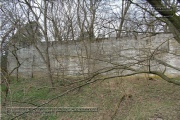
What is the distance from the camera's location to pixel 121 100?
638cm

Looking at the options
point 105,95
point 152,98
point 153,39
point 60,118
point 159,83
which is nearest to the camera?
point 60,118

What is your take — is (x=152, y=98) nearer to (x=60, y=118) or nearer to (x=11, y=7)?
(x=60, y=118)

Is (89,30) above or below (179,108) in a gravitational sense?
above

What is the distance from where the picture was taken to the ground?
5.43 m

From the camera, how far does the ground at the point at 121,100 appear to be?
5.43 m

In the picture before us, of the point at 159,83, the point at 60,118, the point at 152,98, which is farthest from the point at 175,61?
the point at 60,118

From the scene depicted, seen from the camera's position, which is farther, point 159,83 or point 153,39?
point 153,39

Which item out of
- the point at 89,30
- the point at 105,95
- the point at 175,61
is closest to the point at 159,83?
the point at 175,61

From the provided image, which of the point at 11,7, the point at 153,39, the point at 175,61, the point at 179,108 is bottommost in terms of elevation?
the point at 179,108

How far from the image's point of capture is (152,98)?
6258 millimetres

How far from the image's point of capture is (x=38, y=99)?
733cm

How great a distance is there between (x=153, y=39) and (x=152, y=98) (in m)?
3.14

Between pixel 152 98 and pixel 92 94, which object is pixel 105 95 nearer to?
pixel 92 94

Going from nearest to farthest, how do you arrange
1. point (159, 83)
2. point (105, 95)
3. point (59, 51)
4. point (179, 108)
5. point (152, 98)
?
1. point (179, 108)
2. point (152, 98)
3. point (105, 95)
4. point (159, 83)
5. point (59, 51)
